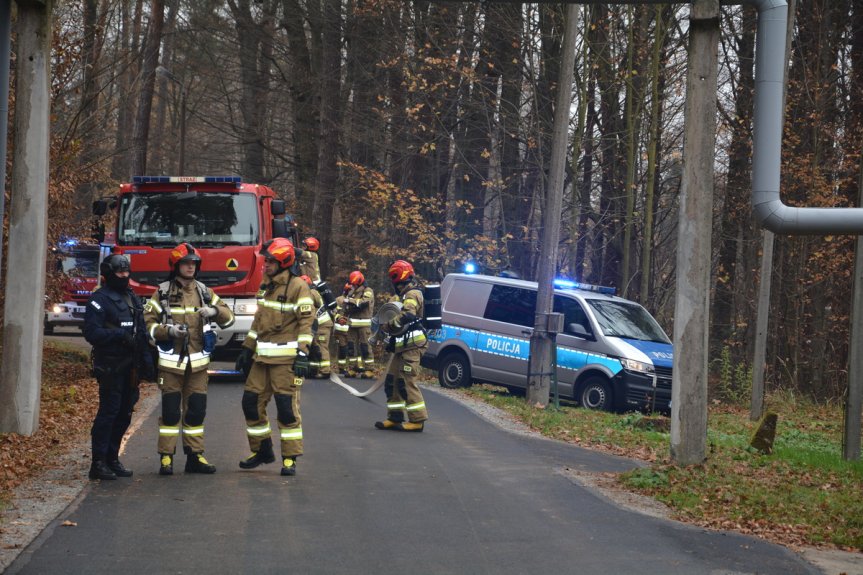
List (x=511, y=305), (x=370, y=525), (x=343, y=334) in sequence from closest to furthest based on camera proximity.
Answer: (x=370, y=525)
(x=511, y=305)
(x=343, y=334)

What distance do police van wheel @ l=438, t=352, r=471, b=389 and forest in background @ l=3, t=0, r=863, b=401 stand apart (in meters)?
6.06

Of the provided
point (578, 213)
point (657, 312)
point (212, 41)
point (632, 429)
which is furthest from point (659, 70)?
point (212, 41)

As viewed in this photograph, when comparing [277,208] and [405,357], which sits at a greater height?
[277,208]

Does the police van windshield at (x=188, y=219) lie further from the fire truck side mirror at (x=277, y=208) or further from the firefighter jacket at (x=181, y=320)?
the firefighter jacket at (x=181, y=320)

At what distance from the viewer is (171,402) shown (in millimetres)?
9656

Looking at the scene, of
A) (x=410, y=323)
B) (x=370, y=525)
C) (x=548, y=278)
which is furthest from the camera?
(x=548, y=278)

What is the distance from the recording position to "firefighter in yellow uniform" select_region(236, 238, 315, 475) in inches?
389

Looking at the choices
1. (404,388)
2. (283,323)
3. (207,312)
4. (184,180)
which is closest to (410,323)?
(404,388)

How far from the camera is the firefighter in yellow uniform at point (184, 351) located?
31.5 feet

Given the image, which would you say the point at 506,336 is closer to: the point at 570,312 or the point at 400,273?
the point at 570,312

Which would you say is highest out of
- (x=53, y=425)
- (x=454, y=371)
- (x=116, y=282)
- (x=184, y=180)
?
(x=184, y=180)

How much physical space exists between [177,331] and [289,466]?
1.54 meters

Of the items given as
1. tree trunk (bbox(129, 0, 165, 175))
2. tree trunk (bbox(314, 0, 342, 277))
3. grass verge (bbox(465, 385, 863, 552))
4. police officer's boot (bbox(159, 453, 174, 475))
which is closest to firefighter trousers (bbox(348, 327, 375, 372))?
grass verge (bbox(465, 385, 863, 552))

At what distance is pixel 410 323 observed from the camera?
512 inches
